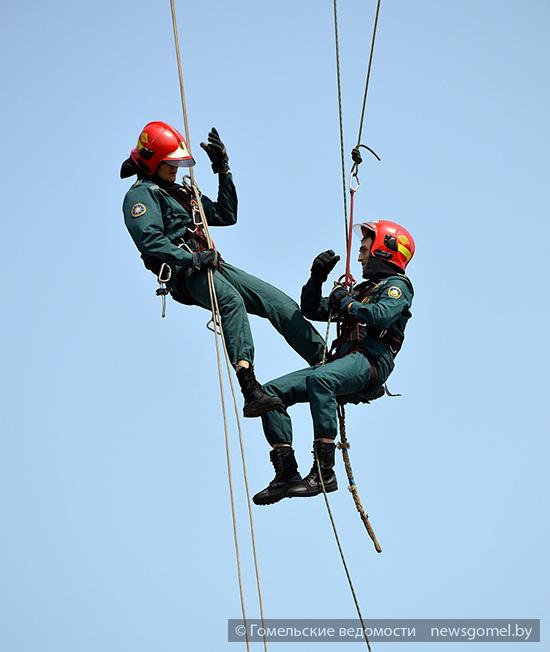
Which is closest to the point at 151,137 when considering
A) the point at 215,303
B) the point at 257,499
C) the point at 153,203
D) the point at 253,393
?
the point at 153,203

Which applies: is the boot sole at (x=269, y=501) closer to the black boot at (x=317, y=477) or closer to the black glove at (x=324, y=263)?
the black boot at (x=317, y=477)

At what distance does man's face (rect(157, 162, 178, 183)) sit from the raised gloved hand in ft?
5.61

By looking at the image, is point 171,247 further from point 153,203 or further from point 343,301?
point 343,301

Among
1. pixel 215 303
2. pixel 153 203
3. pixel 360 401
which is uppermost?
pixel 153 203

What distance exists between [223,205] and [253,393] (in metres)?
1.99

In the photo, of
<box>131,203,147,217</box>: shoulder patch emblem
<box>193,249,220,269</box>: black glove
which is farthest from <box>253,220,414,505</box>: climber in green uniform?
<box>131,203,147,217</box>: shoulder patch emblem

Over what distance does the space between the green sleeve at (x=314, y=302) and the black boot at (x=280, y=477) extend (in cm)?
121

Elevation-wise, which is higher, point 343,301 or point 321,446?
point 343,301

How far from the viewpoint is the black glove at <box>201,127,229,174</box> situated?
1314cm

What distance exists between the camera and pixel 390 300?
1246cm

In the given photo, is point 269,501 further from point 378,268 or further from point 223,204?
point 223,204

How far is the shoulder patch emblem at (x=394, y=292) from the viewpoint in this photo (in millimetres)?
12515

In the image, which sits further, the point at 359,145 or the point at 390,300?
the point at 359,145

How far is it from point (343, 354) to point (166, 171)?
2181 mm
